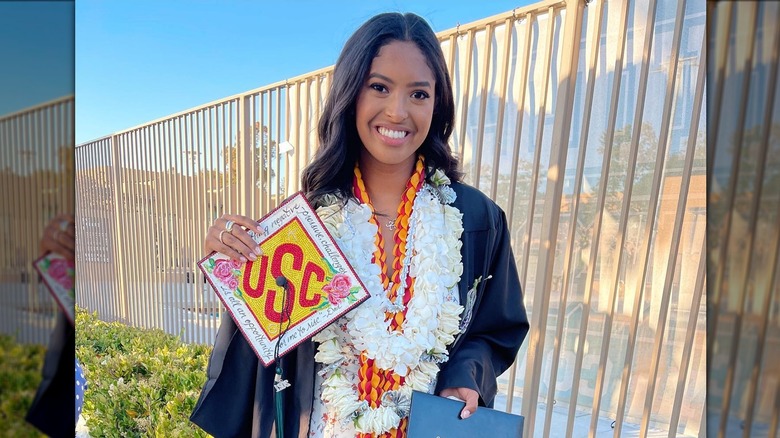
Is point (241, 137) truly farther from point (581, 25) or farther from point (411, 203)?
point (411, 203)

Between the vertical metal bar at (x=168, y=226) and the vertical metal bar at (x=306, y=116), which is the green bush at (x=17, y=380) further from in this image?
the vertical metal bar at (x=168, y=226)

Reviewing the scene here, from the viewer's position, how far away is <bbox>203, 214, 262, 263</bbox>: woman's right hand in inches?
39.3

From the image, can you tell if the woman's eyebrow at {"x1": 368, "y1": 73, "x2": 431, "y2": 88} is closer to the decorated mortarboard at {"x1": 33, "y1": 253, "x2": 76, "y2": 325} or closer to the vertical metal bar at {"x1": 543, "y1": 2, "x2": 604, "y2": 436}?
the decorated mortarboard at {"x1": 33, "y1": 253, "x2": 76, "y2": 325}

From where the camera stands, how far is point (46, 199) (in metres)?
0.33

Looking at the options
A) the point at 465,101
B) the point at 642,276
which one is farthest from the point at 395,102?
the point at 465,101

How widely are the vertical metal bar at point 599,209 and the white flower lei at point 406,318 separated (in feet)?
3.92

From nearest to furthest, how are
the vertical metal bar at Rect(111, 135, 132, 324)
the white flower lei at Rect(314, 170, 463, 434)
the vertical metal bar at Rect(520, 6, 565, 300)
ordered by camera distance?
the white flower lei at Rect(314, 170, 463, 434) → the vertical metal bar at Rect(520, 6, 565, 300) → the vertical metal bar at Rect(111, 135, 132, 324)

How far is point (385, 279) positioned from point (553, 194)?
1362 mm

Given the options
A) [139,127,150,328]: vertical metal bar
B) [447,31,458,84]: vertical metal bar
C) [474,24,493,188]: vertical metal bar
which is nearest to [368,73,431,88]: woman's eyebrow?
[474,24,493,188]: vertical metal bar

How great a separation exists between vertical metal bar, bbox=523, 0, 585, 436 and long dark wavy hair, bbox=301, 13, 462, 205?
42.6 inches

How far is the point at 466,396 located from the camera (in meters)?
1.05

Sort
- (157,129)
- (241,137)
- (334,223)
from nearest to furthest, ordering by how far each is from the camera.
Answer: (334,223) < (241,137) < (157,129)

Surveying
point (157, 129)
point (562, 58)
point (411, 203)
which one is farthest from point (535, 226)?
point (157, 129)

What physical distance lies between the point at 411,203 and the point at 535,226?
4.32 ft
